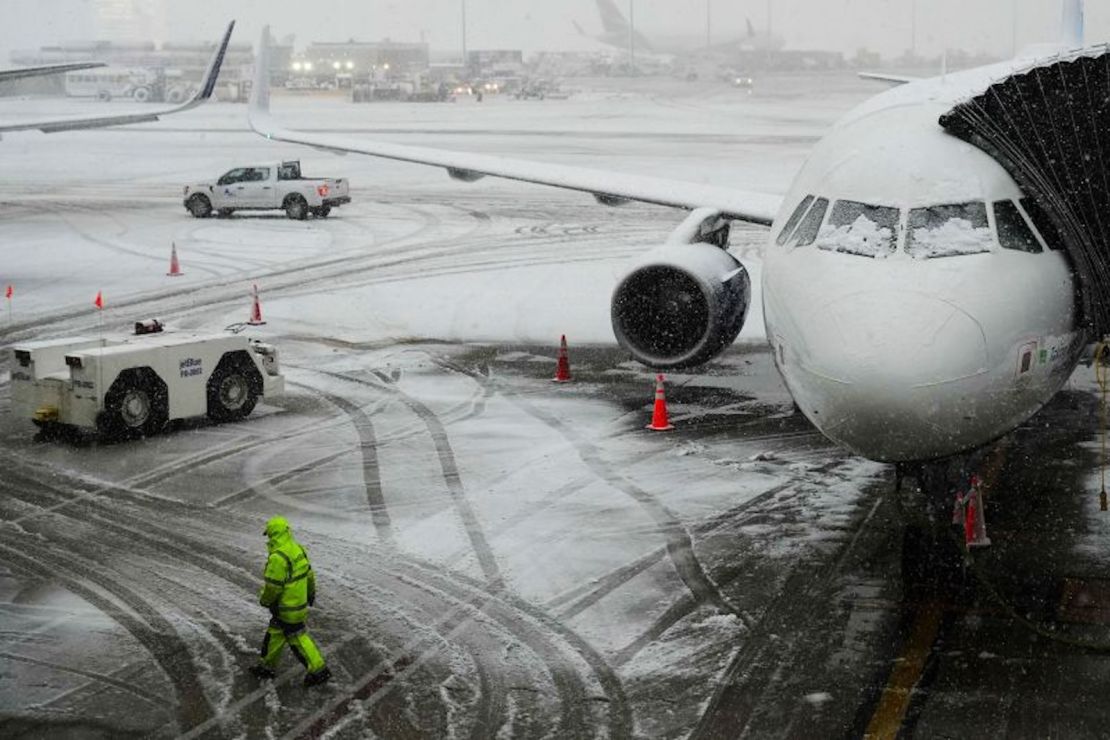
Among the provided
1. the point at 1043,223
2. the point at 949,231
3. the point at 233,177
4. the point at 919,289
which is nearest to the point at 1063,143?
the point at 1043,223

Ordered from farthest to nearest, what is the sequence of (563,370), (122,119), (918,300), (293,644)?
1. (122,119)
2. (563,370)
3. (918,300)
4. (293,644)

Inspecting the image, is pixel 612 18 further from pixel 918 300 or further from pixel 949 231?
pixel 918 300

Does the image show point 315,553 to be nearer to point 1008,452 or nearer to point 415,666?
point 415,666

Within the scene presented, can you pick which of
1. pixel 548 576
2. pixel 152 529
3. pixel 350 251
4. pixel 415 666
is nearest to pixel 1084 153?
pixel 548 576

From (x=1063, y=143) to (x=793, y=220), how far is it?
252cm

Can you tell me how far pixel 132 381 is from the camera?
19.3 meters

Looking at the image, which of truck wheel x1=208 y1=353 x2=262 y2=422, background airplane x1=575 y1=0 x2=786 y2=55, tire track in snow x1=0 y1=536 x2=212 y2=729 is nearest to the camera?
tire track in snow x1=0 y1=536 x2=212 y2=729

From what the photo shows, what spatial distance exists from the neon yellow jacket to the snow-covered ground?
1.94 feet

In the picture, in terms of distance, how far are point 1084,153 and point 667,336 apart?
24.7 feet

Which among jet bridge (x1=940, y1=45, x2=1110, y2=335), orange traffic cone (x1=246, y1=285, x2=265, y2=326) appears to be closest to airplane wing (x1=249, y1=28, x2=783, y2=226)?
orange traffic cone (x1=246, y1=285, x2=265, y2=326)

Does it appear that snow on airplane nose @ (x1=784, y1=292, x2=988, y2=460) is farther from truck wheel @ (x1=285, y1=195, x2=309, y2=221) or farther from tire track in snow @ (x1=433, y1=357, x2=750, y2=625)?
truck wheel @ (x1=285, y1=195, x2=309, y2=221)

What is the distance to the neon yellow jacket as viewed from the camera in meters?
11.1

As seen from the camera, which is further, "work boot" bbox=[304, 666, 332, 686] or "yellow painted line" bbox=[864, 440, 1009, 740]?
"work boot" bbox=[304, 666, 332, 686]

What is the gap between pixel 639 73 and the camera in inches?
7249
